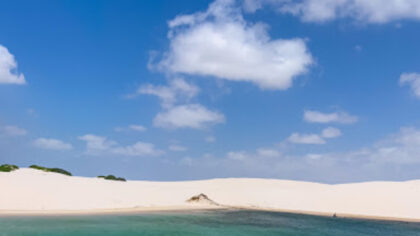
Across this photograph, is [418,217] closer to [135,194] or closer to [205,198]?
[205,198]

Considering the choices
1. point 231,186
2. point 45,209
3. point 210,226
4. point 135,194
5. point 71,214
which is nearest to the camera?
point 210,226

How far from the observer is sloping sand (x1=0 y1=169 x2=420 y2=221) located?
109ft

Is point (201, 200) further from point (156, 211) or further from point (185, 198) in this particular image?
point (156, 211)

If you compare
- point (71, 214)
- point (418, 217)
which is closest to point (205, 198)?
point (71, 214)

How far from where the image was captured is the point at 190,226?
23.9 m

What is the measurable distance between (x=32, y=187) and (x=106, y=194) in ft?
25.4

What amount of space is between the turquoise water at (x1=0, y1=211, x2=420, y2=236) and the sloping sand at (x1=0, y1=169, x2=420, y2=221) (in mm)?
5563

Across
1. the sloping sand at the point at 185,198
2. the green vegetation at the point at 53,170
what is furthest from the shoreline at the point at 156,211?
the green vegetation at the point at 53,170

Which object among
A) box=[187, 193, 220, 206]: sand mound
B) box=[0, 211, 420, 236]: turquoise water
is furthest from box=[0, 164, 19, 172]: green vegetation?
box=[187, 193, 220, 206]: sand mound

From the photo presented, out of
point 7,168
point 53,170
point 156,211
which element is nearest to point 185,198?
point 156,211

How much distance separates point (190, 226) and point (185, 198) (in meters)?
16.8

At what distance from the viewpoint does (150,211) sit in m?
32.8

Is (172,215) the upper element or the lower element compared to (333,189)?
lower

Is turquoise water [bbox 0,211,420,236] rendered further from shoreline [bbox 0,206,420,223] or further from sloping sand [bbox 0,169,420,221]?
sloping sand [bbox 0,169,420,221]
